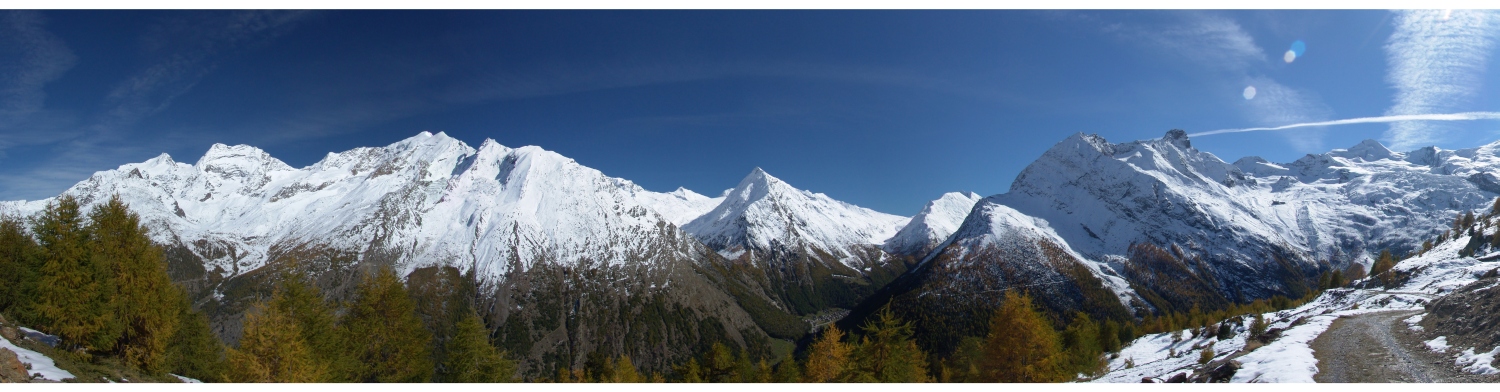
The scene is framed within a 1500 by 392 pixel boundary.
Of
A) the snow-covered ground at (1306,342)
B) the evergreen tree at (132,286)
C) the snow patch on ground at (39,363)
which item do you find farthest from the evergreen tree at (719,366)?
the snow patch on ground at (39,363)

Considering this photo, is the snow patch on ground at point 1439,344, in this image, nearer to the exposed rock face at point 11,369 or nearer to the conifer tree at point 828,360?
the conifer tree at point 828,360

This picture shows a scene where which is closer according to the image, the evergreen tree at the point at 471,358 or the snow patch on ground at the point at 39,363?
the snow patch on ground at the point at 39,363

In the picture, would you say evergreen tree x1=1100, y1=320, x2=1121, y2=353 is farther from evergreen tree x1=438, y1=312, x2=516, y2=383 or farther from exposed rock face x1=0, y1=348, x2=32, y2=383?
exposed rock face x1=0, y1=348, x2=32, y2=383

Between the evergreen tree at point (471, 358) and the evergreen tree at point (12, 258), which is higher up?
the evergreen tree at point (12, 258)
